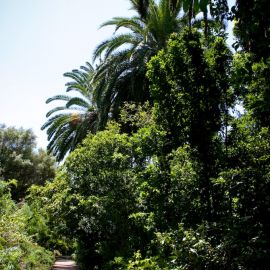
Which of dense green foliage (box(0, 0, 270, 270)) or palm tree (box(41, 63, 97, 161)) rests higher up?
palm tree (box(41, 63, 97, 161))

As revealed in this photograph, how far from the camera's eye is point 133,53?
14789 millimetres

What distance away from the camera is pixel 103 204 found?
9227 mm

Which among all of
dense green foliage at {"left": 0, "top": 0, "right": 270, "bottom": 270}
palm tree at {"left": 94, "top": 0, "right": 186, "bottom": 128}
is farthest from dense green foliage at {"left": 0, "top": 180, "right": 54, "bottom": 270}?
palm tree at {"left": 94, "top": 0, "right": 186, "bottom": 128}

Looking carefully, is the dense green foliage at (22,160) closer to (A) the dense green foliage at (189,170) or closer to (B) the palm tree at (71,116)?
(B) the palm tree at (71,116)

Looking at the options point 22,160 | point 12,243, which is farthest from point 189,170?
point 22,160

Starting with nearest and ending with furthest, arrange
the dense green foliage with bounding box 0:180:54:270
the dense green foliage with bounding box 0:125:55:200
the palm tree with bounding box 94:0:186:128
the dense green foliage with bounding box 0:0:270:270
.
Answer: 1. the dense green foliage with bounding box 0:0:270:270
2. the dense green foliage with bounding box 0:180:54:270
3. the palm tree with bounding box 94:0:186:128
4. the dense green foliage with bounding box 0:125:55:200

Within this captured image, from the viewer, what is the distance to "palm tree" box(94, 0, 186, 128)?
14523 millimetres

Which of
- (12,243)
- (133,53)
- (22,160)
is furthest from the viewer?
(22,160)

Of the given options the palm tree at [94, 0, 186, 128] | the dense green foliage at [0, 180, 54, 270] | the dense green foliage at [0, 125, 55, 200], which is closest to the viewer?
the dense green foliage at [0, 180, 54, 270]

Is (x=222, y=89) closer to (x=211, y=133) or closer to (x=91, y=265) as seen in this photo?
(x=211, y=133)

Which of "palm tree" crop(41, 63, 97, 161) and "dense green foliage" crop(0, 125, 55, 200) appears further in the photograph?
"dense green foliage" crop(0, 125, 55, 200)

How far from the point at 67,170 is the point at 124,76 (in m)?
5.75

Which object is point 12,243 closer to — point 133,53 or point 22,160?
point 133,53

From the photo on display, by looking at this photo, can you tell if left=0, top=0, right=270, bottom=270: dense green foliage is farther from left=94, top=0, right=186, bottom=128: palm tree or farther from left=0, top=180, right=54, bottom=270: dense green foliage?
left=94, top=0, right=186, bottom=128: palm tree
